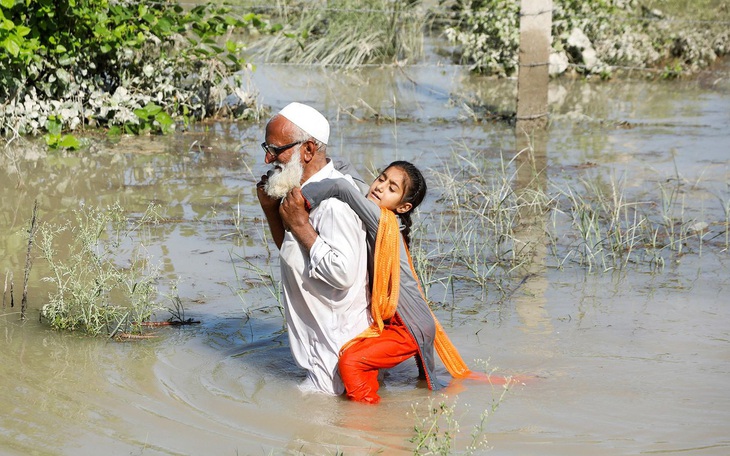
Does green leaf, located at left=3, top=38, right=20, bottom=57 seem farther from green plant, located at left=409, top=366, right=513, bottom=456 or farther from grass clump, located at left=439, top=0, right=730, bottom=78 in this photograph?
grass clump, located at left=439, top=0, right=730, bottom=78

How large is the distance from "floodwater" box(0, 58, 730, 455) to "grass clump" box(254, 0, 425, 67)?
421cm

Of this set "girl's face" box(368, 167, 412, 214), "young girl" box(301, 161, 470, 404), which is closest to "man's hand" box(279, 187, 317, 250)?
"young girl" box(301, 161, 470, 404)

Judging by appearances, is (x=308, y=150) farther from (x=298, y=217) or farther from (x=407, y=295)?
(x=407, y=295)

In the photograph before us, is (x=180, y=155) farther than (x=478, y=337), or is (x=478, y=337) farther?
(x=180, y=155)

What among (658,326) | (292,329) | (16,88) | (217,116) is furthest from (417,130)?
(292,329)

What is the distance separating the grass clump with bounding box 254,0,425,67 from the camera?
12.5 m

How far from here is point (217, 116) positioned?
9625 millimetres

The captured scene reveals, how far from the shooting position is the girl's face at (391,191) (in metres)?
3.80

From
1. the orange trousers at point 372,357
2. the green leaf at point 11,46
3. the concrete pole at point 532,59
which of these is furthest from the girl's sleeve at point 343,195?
the concrete pole at point 532,59

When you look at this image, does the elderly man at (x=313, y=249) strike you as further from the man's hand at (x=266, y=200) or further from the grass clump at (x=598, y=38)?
the grass clump at (x=598, y=38)

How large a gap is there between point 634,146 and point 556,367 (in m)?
4.81

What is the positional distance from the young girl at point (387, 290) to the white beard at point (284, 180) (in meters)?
0.10

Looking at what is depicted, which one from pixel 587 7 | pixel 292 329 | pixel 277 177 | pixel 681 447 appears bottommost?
pixel 681 447

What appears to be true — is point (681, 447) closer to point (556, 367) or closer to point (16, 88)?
point (556, 367)
